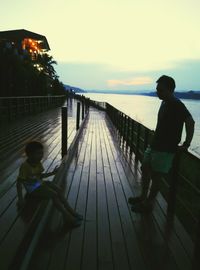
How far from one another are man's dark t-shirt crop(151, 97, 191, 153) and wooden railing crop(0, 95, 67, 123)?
901cm

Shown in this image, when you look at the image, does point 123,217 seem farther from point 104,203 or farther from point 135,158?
point 135,158

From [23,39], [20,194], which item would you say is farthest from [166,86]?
[23,39]

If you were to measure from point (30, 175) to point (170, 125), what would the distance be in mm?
1859

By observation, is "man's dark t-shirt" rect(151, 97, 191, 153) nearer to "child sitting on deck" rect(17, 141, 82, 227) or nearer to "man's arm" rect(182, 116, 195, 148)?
"man's arm" rect(182, 116, 195, 148)

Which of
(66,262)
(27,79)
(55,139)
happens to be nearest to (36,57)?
(27,79)

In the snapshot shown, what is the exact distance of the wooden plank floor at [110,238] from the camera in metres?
2.82

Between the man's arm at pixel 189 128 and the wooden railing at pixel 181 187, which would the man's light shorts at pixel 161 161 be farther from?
the man's arm at pixel 189 128

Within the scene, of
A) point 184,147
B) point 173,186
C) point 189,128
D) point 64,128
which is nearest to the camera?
point 189,128

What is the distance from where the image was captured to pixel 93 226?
359cm

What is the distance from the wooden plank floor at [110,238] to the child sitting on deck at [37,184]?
16cm

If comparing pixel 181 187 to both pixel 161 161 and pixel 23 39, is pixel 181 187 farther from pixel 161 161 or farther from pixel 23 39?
pixel 23 39

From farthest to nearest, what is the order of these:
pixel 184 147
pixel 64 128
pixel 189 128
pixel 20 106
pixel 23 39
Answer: pixel 23 39 → pixel 20 106 → pixel 64 128 → pixel 184 147 → pixel 189 128

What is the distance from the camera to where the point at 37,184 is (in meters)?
3.67

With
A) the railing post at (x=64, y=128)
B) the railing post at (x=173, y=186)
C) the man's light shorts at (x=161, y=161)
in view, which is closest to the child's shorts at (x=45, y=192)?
the man's light shorts at (x=161, y=161)
